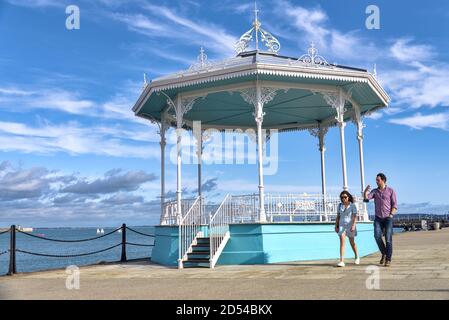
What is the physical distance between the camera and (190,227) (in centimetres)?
1318

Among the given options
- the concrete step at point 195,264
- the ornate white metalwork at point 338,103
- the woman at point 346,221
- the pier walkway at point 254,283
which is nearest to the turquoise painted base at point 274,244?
the concrete step at point 195,264

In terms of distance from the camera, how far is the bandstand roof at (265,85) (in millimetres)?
13102

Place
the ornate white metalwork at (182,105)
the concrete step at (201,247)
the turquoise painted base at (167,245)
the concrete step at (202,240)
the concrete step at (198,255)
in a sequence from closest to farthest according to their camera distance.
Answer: the concrete step at (198,255), the concrete step at (201,247), the concrete step at (202,240), the turquoise painted base at (167,245), the ornate white metalwork at (182,105)

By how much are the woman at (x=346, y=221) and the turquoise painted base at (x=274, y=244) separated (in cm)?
231

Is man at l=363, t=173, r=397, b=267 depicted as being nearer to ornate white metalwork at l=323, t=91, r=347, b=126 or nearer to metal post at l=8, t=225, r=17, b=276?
ornate white metalwork at l=323, t=91, r=347, b=126

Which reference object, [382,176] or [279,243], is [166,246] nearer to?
[279,243]

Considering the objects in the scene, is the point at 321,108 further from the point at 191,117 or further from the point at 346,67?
the point at 191,117

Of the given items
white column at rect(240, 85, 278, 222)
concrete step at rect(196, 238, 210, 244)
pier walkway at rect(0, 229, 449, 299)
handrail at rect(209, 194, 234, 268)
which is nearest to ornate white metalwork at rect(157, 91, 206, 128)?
white column at rect(240, 85, 278, 222)

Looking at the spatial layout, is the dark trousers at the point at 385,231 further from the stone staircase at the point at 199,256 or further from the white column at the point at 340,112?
the stone staircase at the point at 199,256

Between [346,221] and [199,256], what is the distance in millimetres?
3844

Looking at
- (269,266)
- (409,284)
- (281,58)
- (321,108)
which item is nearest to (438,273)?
(409,284)

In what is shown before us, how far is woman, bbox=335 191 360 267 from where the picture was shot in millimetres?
10391
